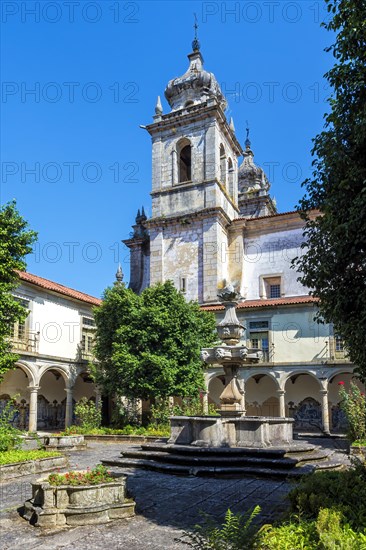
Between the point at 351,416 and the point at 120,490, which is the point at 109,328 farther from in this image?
the point at 120,490

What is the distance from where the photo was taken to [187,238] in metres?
32.0

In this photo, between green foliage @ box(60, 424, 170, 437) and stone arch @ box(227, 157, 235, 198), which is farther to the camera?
stone arch @ box(227, 157, 235, 198)

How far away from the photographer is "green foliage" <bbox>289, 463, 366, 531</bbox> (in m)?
5.39

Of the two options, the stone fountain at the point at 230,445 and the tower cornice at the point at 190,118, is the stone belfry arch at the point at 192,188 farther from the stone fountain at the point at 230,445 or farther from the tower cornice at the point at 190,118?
the stone fountain at the point at 230,445

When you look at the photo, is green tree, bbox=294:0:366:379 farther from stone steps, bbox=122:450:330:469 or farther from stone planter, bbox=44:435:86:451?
stone planter, bbox=44:435:86:451

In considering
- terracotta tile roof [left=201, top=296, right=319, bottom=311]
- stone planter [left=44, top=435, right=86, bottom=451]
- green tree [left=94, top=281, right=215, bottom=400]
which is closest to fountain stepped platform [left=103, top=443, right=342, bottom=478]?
stone planter [left=44, top=435, right=86, bottom=451]

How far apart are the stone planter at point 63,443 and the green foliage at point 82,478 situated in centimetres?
866

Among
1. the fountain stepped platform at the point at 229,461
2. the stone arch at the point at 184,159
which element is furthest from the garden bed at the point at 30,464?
the stone arch at the point at 184,159

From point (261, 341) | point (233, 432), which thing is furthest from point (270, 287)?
point (233, 432)

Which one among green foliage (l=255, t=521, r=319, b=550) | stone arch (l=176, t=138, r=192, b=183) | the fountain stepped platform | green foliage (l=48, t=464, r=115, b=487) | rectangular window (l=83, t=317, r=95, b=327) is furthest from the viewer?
stone arch (l=176, t=138, r=192, b=183)

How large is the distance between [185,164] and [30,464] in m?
27.9

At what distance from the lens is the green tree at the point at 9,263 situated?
14797 mm

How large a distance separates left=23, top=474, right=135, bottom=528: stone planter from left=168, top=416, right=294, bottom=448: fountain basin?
17.1 feet

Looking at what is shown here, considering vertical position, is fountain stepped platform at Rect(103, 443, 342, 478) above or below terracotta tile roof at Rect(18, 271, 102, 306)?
below
